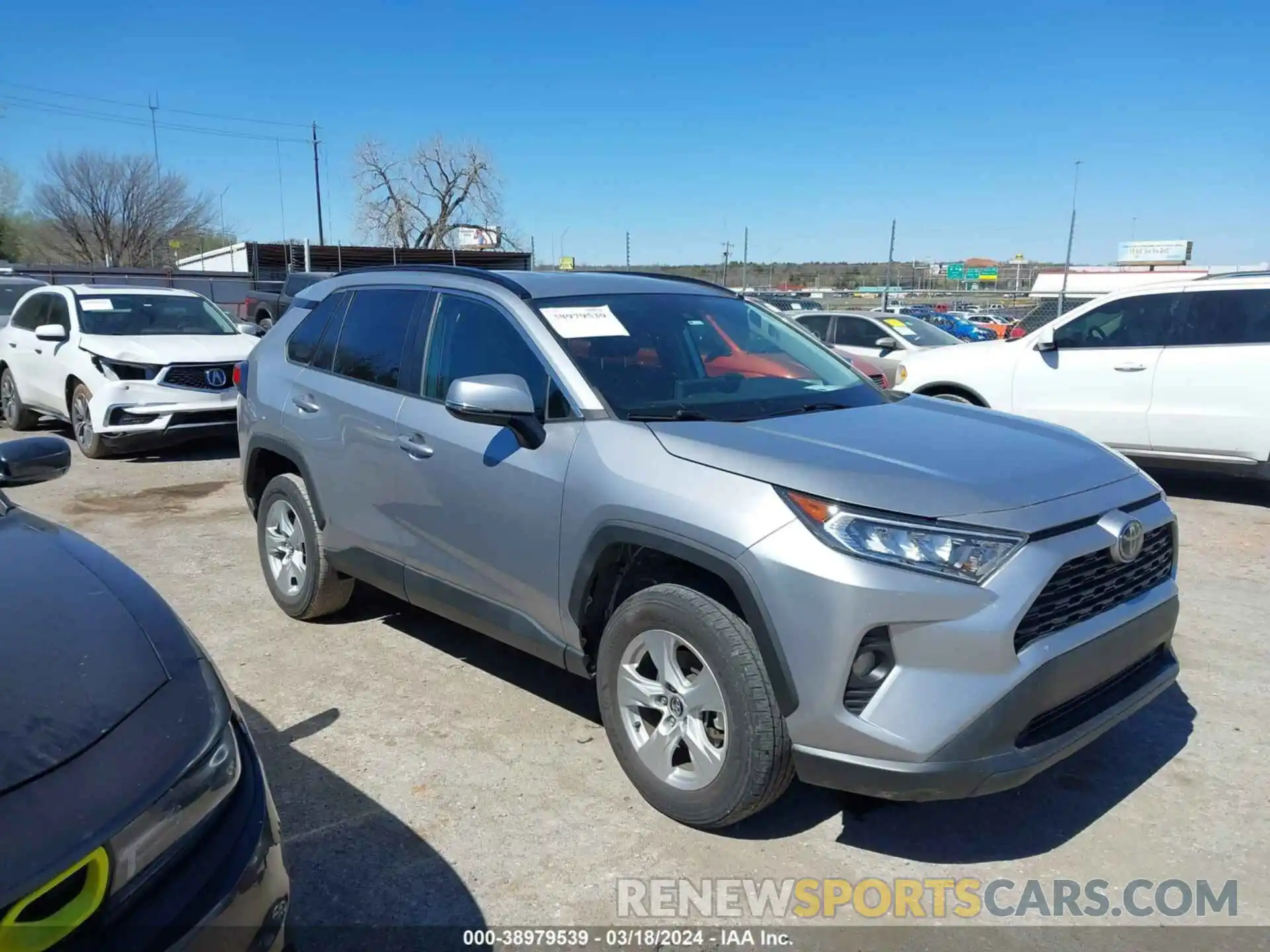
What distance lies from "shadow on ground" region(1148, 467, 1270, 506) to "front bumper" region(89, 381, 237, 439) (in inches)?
345

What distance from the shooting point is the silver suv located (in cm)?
251

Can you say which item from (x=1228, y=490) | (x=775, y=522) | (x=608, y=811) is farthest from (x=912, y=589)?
(x=1228, y=490)

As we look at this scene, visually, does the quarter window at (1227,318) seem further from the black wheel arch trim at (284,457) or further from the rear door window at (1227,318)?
the black wheel arch trim at (284,457)

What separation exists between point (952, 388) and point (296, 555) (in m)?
6.34

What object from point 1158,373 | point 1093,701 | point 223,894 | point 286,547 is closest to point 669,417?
point 1093,701

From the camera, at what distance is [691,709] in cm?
290

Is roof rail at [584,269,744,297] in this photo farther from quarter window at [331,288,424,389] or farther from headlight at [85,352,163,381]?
headlight at [85,352,163,381]

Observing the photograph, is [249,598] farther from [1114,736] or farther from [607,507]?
[1114,736]

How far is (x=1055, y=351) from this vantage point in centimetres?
818

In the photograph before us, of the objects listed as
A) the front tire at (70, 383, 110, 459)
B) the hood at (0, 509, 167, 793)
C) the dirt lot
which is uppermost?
the hood at (0, 509, 167, 793)

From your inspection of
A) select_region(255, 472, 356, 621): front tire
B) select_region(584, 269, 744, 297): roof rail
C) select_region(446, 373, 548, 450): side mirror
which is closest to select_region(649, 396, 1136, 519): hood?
select_region(446, 373, 548, 450): side mirror

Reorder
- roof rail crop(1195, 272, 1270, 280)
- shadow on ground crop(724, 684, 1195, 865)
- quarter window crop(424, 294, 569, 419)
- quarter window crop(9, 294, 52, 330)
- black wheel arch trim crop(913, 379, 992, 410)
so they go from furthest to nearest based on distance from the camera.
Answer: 1. quarter window crop(9, 294, 52, 330)
2. black wheel arch trim crop(913, 379, 992, 410)
3. roof rail crop(1195, 272, 1270, 280)
4. quarter window crop(424, 294, 569, 419)
5. shadow on ground crop(724, 684, 1195, 865)

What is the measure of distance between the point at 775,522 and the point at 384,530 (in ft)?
6.90

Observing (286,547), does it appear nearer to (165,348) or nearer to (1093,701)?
(1093,701)
